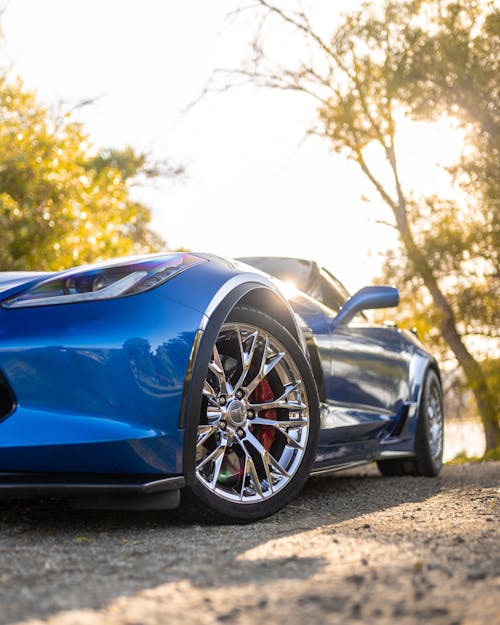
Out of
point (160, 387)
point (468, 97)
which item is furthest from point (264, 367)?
point (468, 97)

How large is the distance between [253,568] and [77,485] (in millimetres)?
842

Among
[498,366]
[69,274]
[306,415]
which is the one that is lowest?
[498,366]

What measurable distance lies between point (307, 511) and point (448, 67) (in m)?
9.18

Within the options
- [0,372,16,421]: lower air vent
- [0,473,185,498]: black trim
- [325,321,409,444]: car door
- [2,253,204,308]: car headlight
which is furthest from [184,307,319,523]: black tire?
[0,372,16,421]: lower air vent

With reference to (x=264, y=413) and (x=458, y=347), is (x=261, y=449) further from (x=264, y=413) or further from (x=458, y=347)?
(x=458, y=347)

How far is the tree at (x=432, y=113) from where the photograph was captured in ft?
38.4

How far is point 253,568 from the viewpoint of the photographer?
235cm

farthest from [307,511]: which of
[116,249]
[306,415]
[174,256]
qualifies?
[116,249]

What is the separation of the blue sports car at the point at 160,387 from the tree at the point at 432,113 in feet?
28.1

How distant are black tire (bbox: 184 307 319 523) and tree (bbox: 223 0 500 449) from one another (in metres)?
8.73

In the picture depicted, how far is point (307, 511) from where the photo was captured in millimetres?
3908

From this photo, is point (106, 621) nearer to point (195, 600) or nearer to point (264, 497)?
point (195, 600)

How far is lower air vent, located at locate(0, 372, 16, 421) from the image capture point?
300 centimetres

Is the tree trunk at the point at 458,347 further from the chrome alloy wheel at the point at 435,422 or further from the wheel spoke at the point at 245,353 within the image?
the wheel spoke at the point at 245,353
